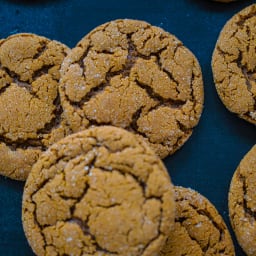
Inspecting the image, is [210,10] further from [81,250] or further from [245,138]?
[81,250]

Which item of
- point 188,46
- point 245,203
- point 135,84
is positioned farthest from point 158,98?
point 245,203

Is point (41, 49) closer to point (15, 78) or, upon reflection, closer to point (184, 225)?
point (15, 78)

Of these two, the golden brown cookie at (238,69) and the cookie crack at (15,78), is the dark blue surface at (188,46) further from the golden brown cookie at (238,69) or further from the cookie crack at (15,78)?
the cookie crack at (15,78)

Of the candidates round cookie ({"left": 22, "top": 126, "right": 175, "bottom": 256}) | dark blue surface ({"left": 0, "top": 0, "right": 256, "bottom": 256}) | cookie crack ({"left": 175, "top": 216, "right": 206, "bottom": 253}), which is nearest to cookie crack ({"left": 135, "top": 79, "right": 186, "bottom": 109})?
dark blue surface ({"left": 0, "top": 0, "right": 256, "bottom": 256})

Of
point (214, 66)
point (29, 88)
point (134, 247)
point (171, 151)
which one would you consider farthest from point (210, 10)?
point (134, 247)

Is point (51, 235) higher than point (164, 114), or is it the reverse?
point (164, 114)

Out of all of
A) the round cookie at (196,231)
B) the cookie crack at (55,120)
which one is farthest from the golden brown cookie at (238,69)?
the cookie crack at (55,120)
